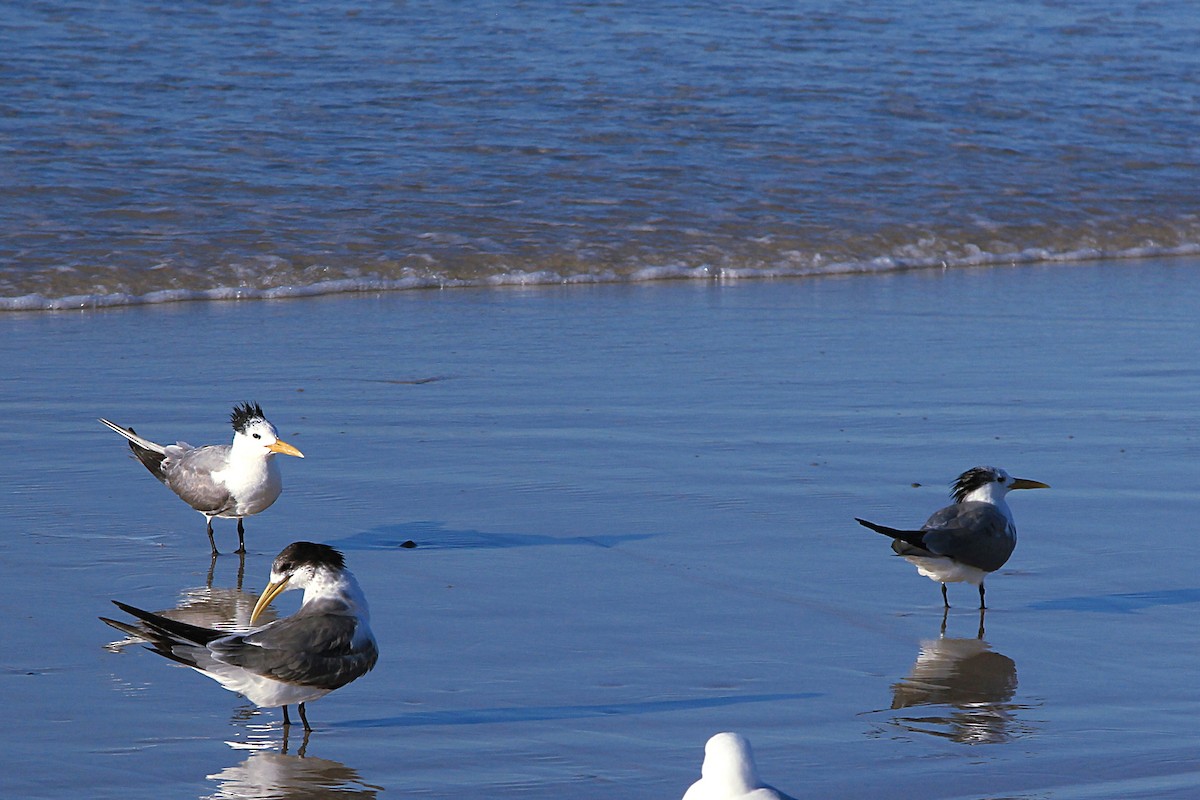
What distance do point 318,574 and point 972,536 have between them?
1955mm

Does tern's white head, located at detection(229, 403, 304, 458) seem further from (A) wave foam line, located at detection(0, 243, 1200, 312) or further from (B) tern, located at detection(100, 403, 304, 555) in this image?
(A) wave foam line, located at detection(0, 243, 1200, 312)

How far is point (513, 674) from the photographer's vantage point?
4289 millimetres

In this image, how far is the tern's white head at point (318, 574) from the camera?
4031mm

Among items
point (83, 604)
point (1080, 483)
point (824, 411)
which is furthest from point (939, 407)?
point (83, 604)

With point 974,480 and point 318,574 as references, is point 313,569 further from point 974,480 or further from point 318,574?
point 974,480

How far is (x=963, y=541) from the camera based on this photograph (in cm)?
477

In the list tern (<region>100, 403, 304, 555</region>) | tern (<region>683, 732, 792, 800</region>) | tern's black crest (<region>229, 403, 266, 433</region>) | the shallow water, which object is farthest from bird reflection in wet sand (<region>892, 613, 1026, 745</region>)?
the shallow water

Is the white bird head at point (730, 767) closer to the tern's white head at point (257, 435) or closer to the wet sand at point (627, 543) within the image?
the wet sand at point (627, 543)

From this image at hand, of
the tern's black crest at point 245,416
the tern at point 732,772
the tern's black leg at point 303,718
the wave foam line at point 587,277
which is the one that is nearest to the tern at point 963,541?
the tern's black leg at point 303,718

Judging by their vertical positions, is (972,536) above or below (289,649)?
above

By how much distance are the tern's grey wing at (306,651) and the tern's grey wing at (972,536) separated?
174 cm

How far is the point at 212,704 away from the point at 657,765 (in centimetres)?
117

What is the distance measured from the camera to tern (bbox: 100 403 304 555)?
17.7ft

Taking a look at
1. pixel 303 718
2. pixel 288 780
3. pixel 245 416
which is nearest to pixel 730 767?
pixel 288 780
